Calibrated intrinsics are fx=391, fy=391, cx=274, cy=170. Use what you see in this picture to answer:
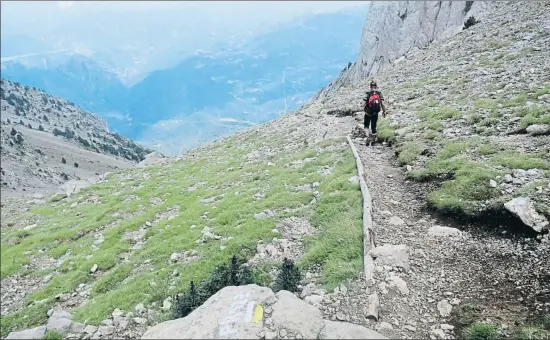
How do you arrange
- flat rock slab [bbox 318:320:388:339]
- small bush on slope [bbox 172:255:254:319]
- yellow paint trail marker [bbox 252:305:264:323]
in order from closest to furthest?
1. flat rock slab [bbox 318:320:388:339]
2. yellow paint trail marker [bbox 252:305:264:323]
3. small bush on slope [bbox 172:255:254:319]

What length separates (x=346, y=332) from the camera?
23.8 feet

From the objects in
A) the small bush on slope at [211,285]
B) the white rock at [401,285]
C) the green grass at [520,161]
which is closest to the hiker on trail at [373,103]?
the green grass at [520,161]

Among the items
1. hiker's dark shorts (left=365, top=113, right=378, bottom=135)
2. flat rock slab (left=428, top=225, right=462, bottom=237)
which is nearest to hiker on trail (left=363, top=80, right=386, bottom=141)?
hiker's dark shorts (left=365, top=113, right=378, bottom=135)

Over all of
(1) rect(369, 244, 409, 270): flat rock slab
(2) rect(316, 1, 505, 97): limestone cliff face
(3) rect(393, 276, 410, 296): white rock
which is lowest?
(3) rect(393, 276, 410, 296): white rock

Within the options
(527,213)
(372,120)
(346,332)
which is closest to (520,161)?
(527,213)

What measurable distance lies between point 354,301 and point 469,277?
10.5 feet

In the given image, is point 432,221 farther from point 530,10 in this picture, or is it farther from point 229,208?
point 530,10

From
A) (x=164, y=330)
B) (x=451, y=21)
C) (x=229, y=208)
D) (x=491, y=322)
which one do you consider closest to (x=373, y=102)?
(x=229, y=208)

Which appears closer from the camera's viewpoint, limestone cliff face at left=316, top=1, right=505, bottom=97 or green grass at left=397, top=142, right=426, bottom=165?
green grass at left=397, top=142, right=426, bottom=165

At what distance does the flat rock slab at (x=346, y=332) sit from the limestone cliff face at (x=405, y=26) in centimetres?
5549

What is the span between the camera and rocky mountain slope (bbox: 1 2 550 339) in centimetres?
926

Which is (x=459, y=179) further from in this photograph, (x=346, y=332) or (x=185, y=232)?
(x=185, y=232)

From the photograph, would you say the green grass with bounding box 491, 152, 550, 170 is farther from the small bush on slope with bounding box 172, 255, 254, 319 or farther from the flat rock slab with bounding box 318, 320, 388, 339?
the small bush on slope with bounding box 172, 255, 254, 319

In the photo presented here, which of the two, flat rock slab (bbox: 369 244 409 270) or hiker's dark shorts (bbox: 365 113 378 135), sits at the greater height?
hiker's dark shorts (bbox: 365 113 378 135)
